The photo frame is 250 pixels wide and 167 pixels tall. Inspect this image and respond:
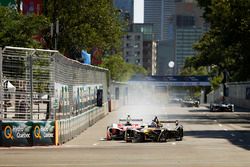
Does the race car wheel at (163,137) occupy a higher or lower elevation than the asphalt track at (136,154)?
higher

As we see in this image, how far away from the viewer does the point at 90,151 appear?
86.0 feet

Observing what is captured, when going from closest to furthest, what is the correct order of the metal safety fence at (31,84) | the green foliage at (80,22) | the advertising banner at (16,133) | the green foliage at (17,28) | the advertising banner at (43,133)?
the metal safety fence at (31,84), the advertising banner at (16,133), the advertising banner at (43,133), the green foliage at (17,28), the green foliage at (80,22)

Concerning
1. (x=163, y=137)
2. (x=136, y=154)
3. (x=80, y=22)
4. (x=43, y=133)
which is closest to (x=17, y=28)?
(x=163, y=137)

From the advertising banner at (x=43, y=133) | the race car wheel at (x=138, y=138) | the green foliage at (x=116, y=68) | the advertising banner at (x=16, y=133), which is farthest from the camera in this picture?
the green foliage at (x=116, y=68)

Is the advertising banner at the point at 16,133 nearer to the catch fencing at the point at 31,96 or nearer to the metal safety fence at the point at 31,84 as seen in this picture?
the catch fencing at the point at 31,96

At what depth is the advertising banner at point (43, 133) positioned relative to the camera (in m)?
28.7

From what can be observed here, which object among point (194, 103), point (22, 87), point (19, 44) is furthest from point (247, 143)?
point (194, 103)

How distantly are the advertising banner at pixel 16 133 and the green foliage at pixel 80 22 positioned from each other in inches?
1353

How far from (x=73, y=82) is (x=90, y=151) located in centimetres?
1131

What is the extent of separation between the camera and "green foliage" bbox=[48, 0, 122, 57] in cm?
6306

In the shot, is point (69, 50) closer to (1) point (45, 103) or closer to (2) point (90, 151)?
(1) point (45, 103)

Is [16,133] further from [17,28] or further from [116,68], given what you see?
[116,68]

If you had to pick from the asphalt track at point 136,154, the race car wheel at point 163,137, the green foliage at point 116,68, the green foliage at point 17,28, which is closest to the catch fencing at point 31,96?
the asphalt track at point 136,154

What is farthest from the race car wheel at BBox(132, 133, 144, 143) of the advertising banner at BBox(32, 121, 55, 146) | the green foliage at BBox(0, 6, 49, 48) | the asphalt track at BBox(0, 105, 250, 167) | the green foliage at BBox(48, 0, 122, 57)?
the green foliage at BBox(48, 0, 122, 57)
